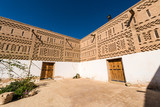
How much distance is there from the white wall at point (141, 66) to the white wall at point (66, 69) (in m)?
8.25

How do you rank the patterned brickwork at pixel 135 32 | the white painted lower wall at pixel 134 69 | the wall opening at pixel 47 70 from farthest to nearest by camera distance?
1. the wall opening at pixel 47 70
2. the patterned brickwork at pixel 135 32
3. the white painted lower wall at pixel 134 69

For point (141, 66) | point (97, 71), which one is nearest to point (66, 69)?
point (97, 71)

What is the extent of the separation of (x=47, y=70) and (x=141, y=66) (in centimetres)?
1142

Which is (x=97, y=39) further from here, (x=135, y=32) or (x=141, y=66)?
(x=141, y=66)

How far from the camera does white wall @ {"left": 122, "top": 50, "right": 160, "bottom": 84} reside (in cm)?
516

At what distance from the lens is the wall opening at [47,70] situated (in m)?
9.55

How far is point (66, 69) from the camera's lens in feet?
37.6

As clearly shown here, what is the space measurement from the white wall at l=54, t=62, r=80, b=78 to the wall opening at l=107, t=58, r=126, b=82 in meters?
6.40

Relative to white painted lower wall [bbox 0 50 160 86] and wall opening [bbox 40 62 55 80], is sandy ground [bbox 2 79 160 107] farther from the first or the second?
wall opening [bbox 40 62 55 80]

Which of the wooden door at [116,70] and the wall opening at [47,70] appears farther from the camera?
the wall opening at [47,70]

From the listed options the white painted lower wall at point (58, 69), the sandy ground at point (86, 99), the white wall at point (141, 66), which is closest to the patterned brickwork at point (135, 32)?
the white wall at point (141, 66)

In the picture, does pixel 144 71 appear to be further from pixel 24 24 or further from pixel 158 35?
pixel 24 24

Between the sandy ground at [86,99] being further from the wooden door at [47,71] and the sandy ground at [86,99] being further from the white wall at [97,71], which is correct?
the wooden door at [47,71]

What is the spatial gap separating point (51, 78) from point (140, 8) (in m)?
14.1
